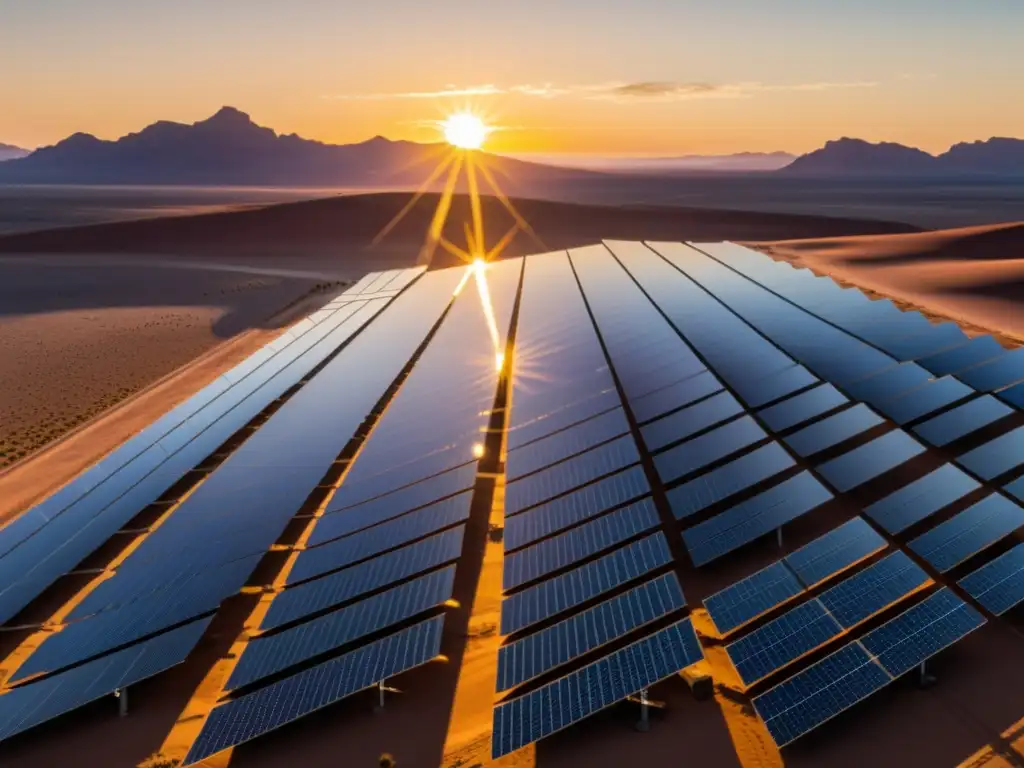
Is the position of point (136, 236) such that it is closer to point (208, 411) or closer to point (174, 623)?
point (208, 411)

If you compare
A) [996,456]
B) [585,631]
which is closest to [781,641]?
[585,631]

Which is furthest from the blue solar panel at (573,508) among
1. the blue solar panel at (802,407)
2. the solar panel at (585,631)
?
the blue solar panel at (802,407)

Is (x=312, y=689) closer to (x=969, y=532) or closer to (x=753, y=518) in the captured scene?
(x=753, y=518)

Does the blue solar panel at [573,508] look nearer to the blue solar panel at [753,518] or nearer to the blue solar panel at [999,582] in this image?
the blue solar panel at [753,518]

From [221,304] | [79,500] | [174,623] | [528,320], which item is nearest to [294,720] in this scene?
[174,623]

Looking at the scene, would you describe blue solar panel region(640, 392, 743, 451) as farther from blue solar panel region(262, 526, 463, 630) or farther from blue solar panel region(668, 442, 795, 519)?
blue solar panel region(262, 526, 463, 630)

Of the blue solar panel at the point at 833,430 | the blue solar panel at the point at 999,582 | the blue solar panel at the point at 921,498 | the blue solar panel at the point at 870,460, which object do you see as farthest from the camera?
the blue solar panel at the point at 833,430
